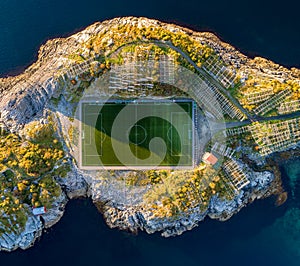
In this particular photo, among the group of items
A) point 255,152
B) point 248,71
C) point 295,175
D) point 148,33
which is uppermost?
point 148,33

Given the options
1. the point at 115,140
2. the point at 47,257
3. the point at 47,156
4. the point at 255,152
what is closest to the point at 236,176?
the point at 255,152

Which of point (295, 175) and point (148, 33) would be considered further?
point (295, 175)

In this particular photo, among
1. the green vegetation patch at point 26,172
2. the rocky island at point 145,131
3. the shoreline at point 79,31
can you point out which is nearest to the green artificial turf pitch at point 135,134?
the rocky island at point 145,131

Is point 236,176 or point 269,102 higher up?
point 269,102

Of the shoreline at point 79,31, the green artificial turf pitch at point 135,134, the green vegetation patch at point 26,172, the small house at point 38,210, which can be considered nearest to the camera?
the green vegetation patch at point 26,172

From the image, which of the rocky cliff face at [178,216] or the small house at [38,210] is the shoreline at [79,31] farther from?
the small house at [38,210]

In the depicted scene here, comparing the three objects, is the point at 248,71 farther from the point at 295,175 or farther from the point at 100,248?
the point at 100,248
